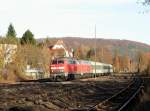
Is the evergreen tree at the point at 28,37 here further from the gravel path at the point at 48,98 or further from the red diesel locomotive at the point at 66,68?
the gravel path at the point at 48,98

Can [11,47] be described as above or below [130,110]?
above

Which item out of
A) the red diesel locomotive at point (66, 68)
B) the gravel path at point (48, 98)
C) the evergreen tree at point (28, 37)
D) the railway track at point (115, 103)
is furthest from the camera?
the evergreen tree at point (28, 37)

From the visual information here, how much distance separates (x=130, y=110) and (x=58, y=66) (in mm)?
34980

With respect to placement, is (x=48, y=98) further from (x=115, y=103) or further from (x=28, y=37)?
(x=28, y=37)

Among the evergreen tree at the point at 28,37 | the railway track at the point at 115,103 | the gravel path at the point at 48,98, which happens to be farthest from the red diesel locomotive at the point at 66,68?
the evergreen tree at the point at 28,37

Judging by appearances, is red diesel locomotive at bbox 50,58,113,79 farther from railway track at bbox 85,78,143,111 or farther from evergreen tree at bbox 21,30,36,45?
evergreen tree at bbox 21,30,36,45

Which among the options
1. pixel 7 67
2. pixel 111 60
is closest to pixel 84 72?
pixel 7 67

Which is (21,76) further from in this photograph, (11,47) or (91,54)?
(91,54)

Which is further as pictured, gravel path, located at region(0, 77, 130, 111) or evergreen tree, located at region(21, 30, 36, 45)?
evergreen tree, located at region(21, 30, 36, 45)

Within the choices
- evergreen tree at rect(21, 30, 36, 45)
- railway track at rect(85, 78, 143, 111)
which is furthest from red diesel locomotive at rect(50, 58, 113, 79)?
evergreen tree at rect(21, 30, 36, 45)

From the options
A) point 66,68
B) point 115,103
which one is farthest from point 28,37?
point 115,103

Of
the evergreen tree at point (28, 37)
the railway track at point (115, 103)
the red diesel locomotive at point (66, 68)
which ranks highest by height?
the evergreen tree at point (28, 37)

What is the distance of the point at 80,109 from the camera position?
66.4 ft

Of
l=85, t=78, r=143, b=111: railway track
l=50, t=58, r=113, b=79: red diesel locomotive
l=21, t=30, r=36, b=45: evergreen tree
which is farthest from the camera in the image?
l=21, t=30, r=36, b=45: evergreen tree
